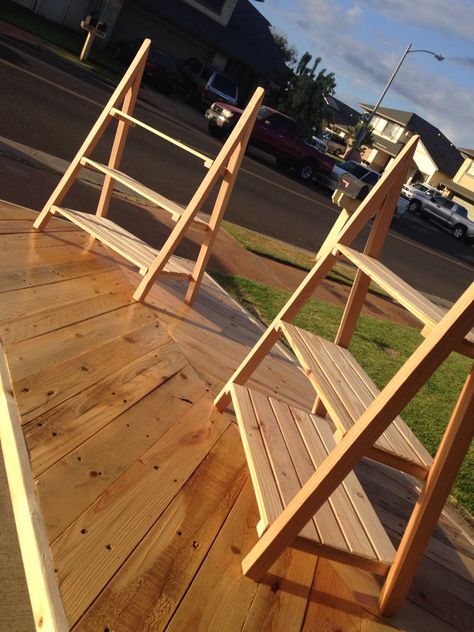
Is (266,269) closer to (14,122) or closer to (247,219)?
(247,219)

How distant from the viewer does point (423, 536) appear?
2.06m

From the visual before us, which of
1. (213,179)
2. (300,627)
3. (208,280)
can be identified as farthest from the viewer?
(208,280)

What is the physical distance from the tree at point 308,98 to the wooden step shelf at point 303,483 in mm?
29866

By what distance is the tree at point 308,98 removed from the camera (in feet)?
104

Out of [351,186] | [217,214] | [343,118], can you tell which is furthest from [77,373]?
[343,118]

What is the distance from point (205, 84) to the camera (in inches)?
1053

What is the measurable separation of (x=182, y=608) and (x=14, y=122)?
9305mm

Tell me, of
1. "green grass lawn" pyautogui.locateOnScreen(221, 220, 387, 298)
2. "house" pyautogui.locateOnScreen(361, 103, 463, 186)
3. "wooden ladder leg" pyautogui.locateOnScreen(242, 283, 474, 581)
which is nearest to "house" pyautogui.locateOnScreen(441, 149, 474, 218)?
"house" pyautogui.locateOnScreen(361, 103, 463, 186)

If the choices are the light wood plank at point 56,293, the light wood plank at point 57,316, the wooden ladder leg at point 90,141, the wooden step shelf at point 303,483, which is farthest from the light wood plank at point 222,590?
the wooden ladder leg at point 90,141

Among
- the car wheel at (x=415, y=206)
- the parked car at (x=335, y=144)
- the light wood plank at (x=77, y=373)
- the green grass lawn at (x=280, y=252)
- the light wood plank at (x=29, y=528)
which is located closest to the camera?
the light wood plank at (x=29, y=528)

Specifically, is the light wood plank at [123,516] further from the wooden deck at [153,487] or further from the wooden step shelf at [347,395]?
the wooden step shelf at [347,395]

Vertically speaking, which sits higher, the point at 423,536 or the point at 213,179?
the point at 213,179

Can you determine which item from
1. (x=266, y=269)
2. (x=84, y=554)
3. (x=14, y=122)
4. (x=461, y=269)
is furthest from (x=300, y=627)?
(x=461, y=269)

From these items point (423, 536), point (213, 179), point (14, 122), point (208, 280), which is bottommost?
point (14, 122)
